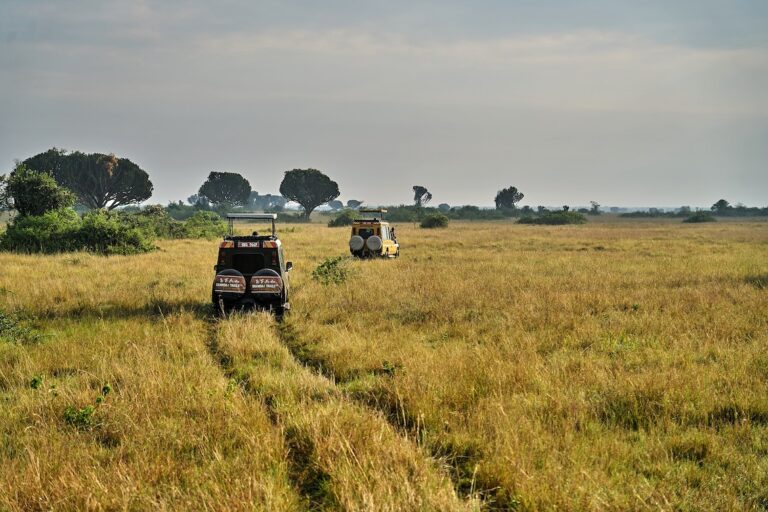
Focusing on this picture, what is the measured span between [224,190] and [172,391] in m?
120

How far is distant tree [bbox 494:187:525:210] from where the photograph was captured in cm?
14625

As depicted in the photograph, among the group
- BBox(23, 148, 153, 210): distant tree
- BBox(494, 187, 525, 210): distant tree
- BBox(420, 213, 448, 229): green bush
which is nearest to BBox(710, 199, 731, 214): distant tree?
BBox(494, 187, 525, 210): distant tree

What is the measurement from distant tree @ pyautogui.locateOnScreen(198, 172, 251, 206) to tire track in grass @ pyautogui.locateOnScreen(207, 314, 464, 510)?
118 m

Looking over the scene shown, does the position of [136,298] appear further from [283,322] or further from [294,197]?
[294,197]

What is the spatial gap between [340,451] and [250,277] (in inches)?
309

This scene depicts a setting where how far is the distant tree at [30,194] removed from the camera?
3034 centimetres

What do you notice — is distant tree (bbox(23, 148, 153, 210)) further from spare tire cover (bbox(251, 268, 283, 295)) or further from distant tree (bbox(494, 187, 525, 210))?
distant tree (bbox(494, 187, 525, 210))

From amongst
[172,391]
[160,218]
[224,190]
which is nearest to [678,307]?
[172,391]

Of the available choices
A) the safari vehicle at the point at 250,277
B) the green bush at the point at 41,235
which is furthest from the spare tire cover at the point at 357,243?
the green bush at the point at 41,235

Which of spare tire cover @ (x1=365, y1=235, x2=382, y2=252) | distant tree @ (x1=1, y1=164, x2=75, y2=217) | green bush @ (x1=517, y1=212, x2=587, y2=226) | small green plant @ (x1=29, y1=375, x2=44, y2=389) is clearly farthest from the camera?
green bush @ (x1=517, y1=212, x2=587, y2=226)

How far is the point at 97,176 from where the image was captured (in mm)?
73125

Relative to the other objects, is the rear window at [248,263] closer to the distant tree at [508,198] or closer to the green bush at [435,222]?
the green bush at [435,222]

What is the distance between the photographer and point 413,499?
4.16m

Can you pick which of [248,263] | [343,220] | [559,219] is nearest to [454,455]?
[248,263]
